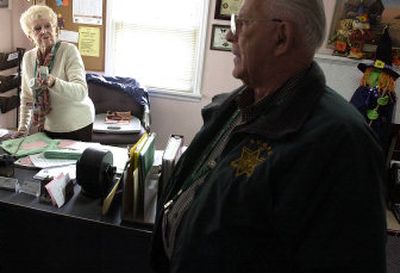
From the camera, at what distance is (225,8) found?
3355mm

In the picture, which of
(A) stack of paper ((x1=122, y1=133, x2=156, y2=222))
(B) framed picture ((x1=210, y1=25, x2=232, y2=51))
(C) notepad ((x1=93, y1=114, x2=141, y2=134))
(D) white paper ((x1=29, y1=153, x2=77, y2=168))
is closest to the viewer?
(A) stack of paper ((x1=122, y1=133, x2=156, y2=222))

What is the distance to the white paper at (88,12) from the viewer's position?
352cm

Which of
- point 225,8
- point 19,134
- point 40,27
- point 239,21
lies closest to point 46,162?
point 19,134

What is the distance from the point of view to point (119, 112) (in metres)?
3.51

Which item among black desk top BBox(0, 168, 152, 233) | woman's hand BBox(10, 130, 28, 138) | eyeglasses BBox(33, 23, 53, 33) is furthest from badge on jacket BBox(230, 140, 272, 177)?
eyeglasses BBox(33, 23, 53, 33)

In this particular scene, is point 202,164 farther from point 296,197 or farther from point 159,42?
point 159,42

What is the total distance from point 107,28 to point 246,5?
2921 millimetres

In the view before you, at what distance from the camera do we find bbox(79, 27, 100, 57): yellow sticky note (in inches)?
142

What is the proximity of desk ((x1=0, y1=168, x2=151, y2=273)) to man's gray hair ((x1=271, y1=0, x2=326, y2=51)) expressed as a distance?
0.88m

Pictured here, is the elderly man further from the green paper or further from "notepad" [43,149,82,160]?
the green paper

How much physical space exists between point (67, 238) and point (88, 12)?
269 centimetres

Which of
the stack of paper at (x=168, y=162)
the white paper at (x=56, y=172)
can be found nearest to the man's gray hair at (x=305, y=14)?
the stack of paper at (x=168, y=162)

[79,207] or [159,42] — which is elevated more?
[159,42]

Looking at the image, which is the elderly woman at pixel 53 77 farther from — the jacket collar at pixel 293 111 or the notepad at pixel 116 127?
the jacket collar at pixel 293 111
